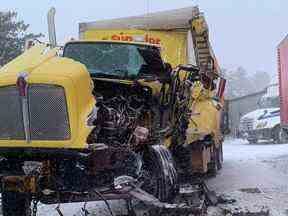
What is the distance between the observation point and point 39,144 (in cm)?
679

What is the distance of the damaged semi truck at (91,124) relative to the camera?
22.2ft

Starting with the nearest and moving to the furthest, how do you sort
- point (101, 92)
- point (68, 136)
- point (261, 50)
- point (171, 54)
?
point (68, 136) < point (101, 92) < point (171, 54) < point (261, 50)

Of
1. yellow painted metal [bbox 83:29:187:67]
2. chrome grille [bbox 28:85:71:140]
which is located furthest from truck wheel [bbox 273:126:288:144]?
chrome grille [bbox 28:85:71:140]

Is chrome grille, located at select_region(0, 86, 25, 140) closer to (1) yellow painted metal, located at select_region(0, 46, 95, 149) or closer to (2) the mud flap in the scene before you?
(1) yellow painted metal, located at select_region(0, 46, 95, 149)

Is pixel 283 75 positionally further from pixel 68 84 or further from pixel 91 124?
pixel 68 84

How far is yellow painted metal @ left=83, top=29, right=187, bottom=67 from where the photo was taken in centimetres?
1270

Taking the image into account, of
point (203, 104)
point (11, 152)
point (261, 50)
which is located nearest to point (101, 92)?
point (11, 152)

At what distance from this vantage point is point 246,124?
89.3 feet

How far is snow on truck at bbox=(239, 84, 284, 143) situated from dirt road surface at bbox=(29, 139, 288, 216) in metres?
8.51

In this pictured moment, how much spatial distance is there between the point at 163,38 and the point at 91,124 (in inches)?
253

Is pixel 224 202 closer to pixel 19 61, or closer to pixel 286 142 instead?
pixel 19 61

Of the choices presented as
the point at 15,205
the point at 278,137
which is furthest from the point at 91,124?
the point at 278,137

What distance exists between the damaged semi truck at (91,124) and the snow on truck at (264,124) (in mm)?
15991

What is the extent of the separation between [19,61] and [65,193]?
1720 mm
